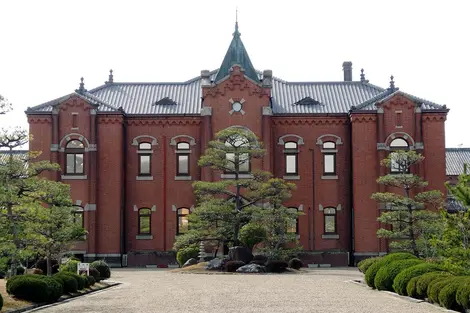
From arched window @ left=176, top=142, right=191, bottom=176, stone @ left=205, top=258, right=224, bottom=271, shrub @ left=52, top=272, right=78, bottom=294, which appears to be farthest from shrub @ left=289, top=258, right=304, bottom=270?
shrub @ left=52, top=272, right=78, bottom=294

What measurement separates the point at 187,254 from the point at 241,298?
22.0 metres

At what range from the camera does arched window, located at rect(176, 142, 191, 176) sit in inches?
2005

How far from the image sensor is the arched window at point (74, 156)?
49.4 m

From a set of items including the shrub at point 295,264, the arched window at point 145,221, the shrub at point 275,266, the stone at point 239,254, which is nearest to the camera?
the shrub at point 275,266

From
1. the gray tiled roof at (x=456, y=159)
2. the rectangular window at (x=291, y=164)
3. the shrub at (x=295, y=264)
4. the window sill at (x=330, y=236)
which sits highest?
the gray tiled roof at (x=456, y=159)

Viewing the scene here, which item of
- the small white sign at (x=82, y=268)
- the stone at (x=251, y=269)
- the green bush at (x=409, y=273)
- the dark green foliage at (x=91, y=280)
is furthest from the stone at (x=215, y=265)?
the green bush at (x=409, y=273)

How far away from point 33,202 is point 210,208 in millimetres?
16765

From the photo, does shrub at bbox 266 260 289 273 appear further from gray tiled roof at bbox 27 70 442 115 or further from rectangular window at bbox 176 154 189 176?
gray tiled roof at bbox 27 70 442 115

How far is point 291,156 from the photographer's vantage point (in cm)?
5109

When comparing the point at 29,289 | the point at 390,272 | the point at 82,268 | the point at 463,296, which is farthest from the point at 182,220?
the point at 463,296

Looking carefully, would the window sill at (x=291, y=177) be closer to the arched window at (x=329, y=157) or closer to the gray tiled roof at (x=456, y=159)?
the arched window at (x=329, y=157)

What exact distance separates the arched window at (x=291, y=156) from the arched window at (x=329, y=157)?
176 centimetres

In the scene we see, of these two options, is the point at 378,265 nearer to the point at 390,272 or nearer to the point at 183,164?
the point at 390,272

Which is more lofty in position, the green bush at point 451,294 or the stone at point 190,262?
the green bush at point 451,294
